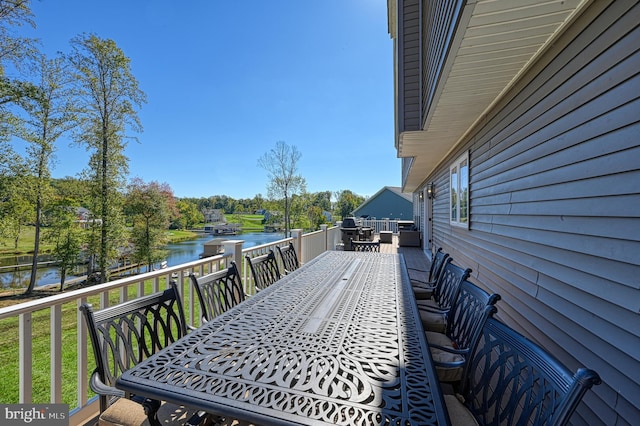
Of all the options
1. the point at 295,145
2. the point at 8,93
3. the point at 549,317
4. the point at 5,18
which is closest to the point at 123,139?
the point at 8,93

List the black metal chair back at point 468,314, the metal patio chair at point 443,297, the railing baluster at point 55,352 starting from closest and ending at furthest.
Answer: the black metal chair back at point 468,314
the railing baluster at point 55,352
the metal patio chair at point 443,297

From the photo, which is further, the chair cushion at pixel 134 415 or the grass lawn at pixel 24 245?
the grass lawn at pixel 24 245

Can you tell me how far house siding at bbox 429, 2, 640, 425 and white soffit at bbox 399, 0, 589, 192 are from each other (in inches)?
5.6

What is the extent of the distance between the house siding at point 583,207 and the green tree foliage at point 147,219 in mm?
16978

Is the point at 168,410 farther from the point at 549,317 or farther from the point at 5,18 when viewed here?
the point at 5,18

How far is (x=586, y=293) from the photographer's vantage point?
1.54 metres

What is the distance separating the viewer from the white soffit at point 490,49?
1536mm

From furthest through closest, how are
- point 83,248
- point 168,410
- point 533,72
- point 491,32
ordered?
point 83,248 < point 533,72 < point 491,32 < point 168,410

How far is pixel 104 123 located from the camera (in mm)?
12625

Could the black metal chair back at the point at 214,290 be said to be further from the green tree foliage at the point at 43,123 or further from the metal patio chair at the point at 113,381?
the green tree foliage at the point at 43,123

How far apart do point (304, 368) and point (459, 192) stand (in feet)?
15.0

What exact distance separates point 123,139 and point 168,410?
1555cm

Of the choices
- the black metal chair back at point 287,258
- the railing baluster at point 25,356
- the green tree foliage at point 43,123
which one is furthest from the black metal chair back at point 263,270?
the green tree foliage at point 43,123

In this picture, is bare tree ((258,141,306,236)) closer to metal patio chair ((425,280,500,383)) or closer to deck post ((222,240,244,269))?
deck post ((222,240,244,269))
